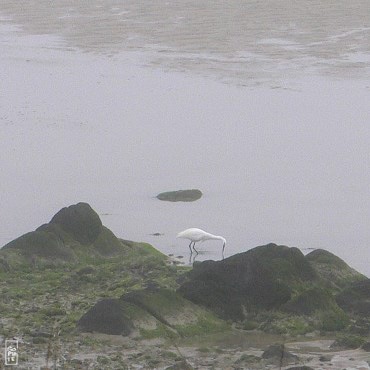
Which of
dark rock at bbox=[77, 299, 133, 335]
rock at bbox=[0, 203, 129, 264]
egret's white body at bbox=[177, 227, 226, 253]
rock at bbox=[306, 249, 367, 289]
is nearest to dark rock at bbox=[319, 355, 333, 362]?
dark rock at bbox=[77, 299, 133, 335]

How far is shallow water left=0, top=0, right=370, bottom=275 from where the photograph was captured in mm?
19188

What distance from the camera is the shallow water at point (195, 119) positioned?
63.0 feet

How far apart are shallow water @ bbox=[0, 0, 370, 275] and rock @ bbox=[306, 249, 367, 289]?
208cm

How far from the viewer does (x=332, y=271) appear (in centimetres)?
1423

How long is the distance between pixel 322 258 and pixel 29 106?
49.7ft

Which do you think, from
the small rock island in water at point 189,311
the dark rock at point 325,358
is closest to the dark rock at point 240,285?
the small rock island in water at point 189,311

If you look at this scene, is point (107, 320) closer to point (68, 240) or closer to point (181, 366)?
point (181, 366)

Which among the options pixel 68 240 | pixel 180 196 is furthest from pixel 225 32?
pixel 68 240

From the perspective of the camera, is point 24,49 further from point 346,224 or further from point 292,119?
point 346,224

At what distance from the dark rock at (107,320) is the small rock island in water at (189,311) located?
1 cm

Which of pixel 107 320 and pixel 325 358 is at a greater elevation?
pixel 107 320

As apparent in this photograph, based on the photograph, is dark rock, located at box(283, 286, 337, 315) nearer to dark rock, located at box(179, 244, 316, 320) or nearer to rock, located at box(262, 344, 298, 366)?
dark rock, located at box(179, 244, 316, 320)

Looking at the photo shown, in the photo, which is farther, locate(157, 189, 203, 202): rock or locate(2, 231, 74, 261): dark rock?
locate(157, 189, 203, 202): rock

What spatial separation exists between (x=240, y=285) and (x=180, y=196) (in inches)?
287
